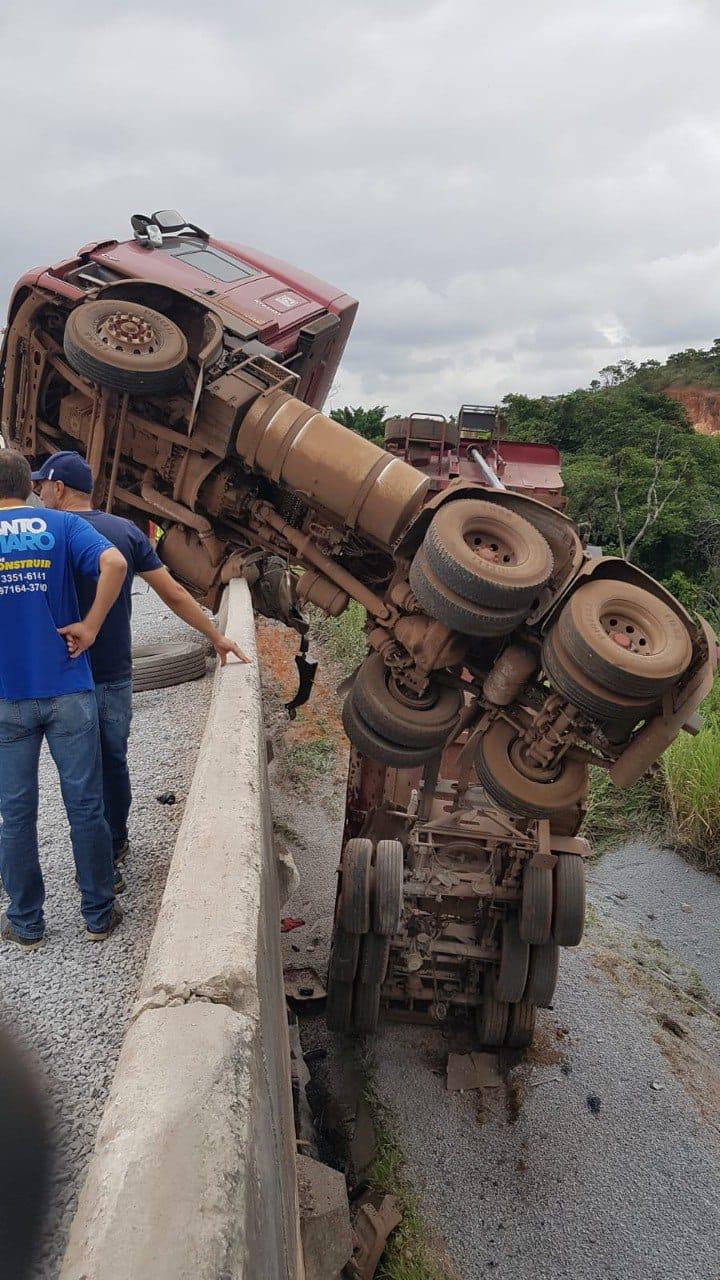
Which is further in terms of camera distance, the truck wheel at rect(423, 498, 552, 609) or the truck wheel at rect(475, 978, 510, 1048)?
the truck wheel at rect(475, 978, 510, 1048)

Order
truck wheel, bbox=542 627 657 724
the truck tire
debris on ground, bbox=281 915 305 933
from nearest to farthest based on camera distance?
truck wheel, bbox=542 627 657 724 → the truck tire → debris on ground, bbox=281 915 305 933

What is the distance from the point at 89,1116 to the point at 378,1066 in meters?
3.56

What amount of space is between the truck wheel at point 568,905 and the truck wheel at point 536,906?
0.20 feet

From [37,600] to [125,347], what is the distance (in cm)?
289

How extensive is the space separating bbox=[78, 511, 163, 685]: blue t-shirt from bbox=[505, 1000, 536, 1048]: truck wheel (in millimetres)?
3368

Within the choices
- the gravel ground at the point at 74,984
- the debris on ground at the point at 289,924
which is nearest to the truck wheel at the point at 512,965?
the debris on ground at the point at 289,924

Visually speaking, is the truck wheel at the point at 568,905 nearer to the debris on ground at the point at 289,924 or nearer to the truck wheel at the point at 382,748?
the truck wheel at the point at 382,748

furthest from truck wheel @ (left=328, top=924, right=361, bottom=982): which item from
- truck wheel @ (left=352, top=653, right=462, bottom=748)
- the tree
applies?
the tree

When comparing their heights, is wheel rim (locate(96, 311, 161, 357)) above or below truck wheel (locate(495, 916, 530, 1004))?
above

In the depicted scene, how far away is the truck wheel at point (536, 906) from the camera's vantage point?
432 centimetres

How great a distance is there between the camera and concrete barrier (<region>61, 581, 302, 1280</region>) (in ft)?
3.70

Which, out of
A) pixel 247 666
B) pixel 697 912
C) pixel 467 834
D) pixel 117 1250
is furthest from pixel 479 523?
pixel 697 912

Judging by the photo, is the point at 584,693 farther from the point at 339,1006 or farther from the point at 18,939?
the point at 339,1006

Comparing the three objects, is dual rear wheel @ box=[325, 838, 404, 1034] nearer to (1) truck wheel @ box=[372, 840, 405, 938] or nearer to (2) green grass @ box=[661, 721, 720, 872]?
(1) truck wheel @ box=[372, 840, 405, 938]
